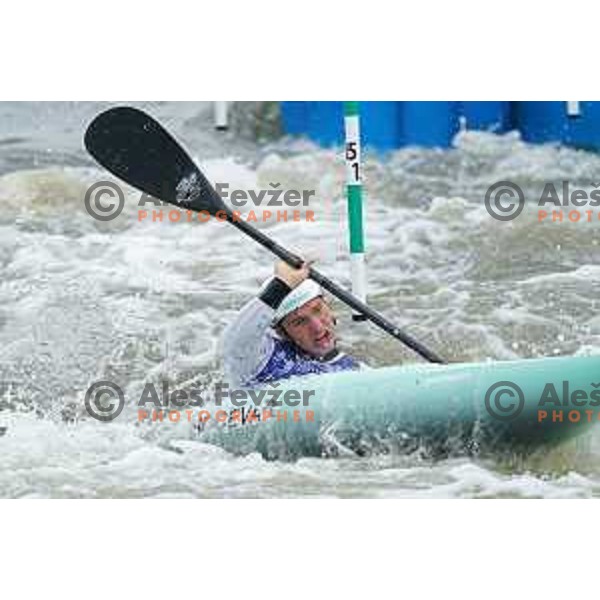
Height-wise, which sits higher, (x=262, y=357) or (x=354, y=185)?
(x=354, y=185)

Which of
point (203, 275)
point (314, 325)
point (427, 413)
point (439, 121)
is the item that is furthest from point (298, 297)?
point (439, 121)

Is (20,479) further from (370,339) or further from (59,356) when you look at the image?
(370,339)

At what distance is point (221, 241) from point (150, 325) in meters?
0.22

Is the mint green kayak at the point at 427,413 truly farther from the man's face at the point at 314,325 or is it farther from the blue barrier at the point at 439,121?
the blue barrier at the point at 439,121

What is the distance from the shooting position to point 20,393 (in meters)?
3.94

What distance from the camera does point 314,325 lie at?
3916mm

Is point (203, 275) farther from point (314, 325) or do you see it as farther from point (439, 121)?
point (439, 121)

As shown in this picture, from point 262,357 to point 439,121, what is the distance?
0.60m

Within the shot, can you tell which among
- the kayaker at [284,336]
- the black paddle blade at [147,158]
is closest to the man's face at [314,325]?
the kayaker at [284,336]

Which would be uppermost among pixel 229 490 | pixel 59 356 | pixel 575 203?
pixel 575 203

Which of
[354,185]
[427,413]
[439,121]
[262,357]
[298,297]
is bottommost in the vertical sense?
[427,413]

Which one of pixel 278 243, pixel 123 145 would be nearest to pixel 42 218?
pixel 123 145

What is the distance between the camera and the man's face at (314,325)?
3.91 m

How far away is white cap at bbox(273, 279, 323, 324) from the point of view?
3.91 metres
